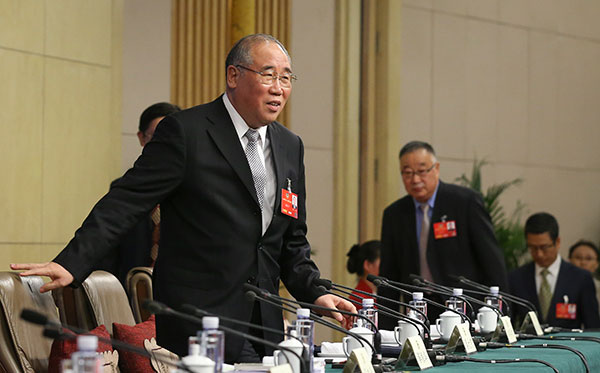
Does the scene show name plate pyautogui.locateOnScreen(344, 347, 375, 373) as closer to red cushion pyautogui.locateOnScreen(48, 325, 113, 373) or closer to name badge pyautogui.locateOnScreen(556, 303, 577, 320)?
red cushion pyautogui.locateOnScreen(48, 325, 113, 373)

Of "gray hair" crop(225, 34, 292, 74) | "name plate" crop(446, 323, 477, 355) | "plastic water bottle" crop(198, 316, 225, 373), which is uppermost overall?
"gray hair" crop(225, 34, 292, 74)

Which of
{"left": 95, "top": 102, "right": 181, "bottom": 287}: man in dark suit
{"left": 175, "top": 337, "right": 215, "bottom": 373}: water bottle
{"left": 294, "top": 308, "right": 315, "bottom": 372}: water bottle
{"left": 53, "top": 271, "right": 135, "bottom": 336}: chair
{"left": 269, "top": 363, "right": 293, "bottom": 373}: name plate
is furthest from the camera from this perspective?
{"left": 95, "top": 102, "right": 181, "bottom": 287}: man in dark suit

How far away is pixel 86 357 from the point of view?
1.68 meters

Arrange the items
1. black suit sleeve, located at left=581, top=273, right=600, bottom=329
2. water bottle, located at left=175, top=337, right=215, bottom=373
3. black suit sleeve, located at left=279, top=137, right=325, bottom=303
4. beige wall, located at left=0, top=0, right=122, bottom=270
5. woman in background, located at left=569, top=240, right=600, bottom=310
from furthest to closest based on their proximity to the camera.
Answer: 1. woman in background, located at left=569, top=240, right=600, bottom=310
2. black suit sleeve, located at left=581, top=273, right=600, bottom=329
3. beige wall, located at left=0, top=0, right=122, bottom=270
4. black suit sleeve, located at left=279, top=137, right=325, bottom=303
5. water bottle, located at left=175, top=337, right=215, bottom=373

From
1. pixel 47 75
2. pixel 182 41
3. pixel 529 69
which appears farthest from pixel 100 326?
pixel 529 69

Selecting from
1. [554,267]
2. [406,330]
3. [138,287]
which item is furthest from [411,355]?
[554,267]

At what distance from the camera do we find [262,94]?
298cm

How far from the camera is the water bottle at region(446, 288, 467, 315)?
3.88 metres

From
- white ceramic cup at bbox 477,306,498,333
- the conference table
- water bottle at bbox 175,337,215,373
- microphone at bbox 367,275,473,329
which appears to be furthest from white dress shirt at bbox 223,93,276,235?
white ceramic cup at bbox 477,306,498,333

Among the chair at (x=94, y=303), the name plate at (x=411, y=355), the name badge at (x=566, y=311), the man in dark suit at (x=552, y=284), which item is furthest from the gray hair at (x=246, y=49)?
the name badge at (x=566, y=311)

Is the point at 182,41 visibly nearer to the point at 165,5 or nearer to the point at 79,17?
the point at 165,5

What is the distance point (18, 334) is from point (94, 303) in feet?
1.55

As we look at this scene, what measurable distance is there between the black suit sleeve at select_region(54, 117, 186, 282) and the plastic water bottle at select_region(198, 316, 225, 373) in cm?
72

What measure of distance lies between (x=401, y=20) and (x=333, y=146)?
1304 mm
